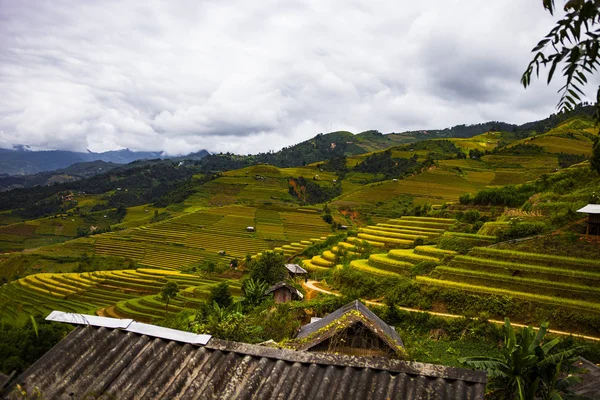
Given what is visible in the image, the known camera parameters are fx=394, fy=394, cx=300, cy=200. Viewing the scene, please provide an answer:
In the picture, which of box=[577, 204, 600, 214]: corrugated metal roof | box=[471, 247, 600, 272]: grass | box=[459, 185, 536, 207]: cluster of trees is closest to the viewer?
box=[471, 247, 600, 272]: grass

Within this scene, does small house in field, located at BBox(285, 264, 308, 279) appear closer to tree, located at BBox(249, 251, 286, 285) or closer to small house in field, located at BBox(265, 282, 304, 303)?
tree, located at BBox(249, 251, 286, 285)

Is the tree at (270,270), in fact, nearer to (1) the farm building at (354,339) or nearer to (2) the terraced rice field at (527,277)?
(2) the terraced rice field at (527,277)

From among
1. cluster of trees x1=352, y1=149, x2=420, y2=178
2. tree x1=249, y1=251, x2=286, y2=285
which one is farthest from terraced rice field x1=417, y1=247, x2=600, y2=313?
cluster of trees x1=352, y1=149, x2=420, y2=178

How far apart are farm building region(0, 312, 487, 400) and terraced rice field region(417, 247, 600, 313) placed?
19451 mm

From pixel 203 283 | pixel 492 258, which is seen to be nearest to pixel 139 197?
pixel 203 283

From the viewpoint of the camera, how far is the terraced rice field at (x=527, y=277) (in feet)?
65.4

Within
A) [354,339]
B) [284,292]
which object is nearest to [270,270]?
[284,292]

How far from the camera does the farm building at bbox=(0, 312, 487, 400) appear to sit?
13.0 ft

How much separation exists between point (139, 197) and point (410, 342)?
156361 mm

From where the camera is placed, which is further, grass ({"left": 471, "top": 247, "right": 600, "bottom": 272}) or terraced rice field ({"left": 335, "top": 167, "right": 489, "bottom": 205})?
terraced rice field ({"left": 335, "top": 167, "right": 489, "bottom": 205})

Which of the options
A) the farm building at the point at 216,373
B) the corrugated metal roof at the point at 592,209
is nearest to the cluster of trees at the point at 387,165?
the corrugated metal roof at the point at 592,209

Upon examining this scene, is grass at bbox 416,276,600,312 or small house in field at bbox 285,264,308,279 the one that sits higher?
grass at bbox 416,276,600,312

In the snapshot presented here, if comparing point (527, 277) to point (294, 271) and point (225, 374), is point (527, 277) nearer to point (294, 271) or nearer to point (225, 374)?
point (294, 271)

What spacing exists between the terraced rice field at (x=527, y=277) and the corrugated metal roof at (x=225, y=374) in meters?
19.4
